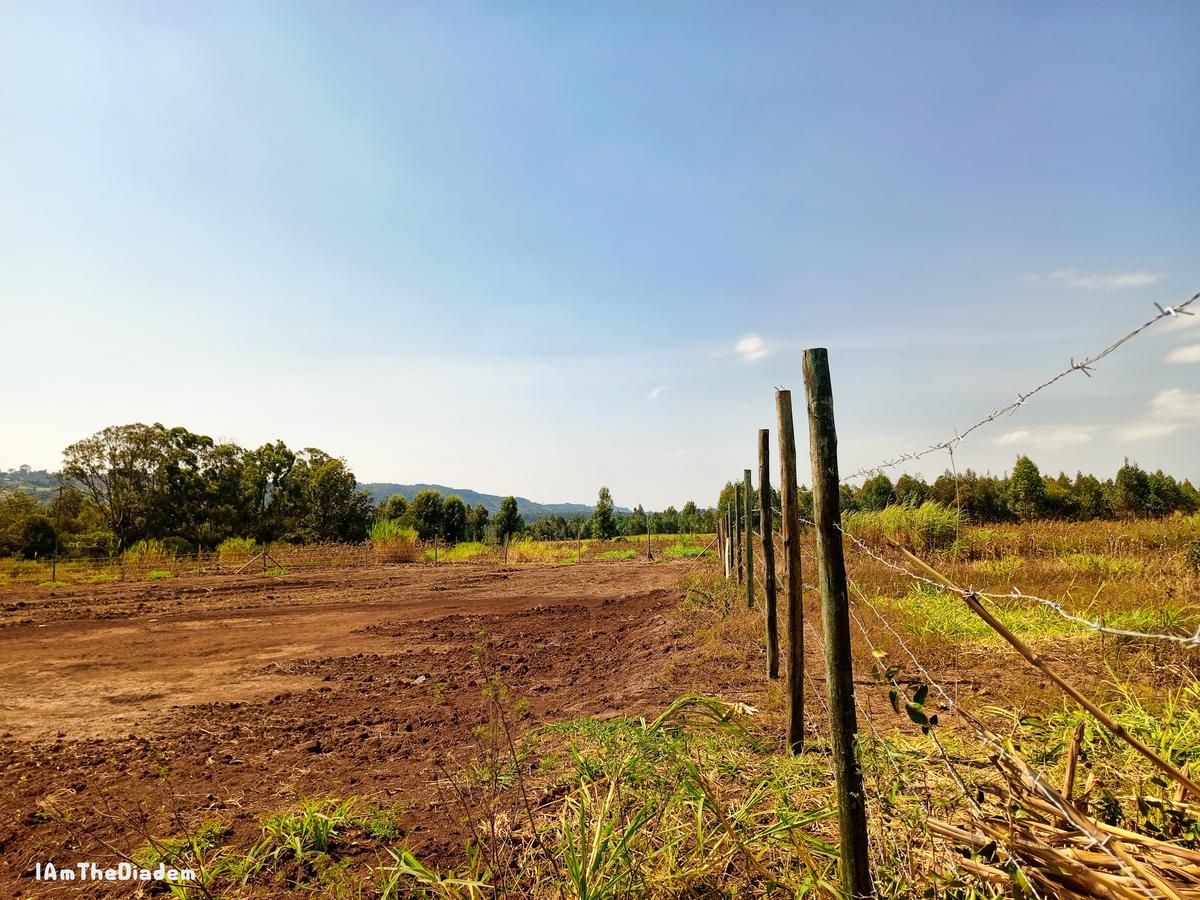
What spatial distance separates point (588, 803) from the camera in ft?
8.53

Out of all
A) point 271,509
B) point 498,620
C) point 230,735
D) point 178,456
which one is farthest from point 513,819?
point 271,509

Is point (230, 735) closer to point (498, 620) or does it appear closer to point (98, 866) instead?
point (98, 866)

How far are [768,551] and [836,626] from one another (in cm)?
362

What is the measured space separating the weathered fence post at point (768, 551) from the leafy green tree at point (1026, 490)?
2839cm

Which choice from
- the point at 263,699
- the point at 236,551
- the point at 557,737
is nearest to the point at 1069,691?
the point at 557,737

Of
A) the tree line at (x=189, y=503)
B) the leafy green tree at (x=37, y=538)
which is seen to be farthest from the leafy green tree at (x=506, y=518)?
the leafy green tree at (x=37, y=538)

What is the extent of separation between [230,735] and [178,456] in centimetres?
3707

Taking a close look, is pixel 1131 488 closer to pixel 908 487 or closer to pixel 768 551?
pixel 908 487

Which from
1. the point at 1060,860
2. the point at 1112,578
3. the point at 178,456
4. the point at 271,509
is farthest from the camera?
the point at 271,509

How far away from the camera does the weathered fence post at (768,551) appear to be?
207 inches

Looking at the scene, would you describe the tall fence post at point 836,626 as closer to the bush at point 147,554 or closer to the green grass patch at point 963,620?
the green grass patch at point 963,620

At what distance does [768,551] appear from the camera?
Answer: 5.67 m

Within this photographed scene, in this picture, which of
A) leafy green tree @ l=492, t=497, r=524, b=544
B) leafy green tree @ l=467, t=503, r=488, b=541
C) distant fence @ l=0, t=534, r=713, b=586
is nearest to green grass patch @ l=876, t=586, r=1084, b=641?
distant fence @ l=0, t=534, r=713, b=586

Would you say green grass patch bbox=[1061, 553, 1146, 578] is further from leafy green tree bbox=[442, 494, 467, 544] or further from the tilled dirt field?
leafy green tree bbox=[442, 494, 467, 544]
